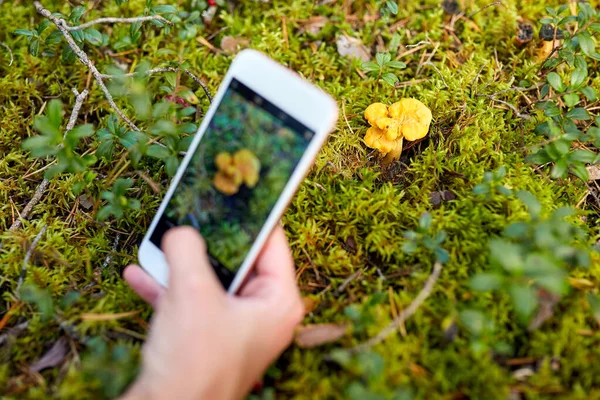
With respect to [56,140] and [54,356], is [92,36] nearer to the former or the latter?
[56,140]

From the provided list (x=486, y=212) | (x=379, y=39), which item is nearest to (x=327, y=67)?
(x=379, y=39)

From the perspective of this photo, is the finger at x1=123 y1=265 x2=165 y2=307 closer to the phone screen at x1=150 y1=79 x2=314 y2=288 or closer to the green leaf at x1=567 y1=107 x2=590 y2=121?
the phone screen at x1=150 y1=79 x2=314 y2=288

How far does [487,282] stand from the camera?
1885 millimetres

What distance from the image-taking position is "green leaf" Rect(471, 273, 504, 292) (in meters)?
1.88

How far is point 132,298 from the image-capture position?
238 centimetres

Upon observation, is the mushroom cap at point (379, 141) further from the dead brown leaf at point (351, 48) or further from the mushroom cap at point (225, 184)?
the mushroom cap at point (225, 184)

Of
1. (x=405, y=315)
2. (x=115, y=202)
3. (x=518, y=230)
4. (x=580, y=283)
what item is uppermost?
(x=518, y=230)

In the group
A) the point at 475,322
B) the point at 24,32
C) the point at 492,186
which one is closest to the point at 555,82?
the point at 492,186

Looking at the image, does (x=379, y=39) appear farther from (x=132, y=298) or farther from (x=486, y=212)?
Answer: (x=132, y=298)

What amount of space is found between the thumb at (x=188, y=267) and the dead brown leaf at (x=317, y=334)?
0.47 m

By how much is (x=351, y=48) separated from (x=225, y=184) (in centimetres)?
174

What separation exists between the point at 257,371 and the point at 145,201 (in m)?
1.34

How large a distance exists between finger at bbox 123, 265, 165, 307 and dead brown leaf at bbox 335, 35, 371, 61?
2.05 m

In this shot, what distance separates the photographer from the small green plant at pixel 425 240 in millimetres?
2252
